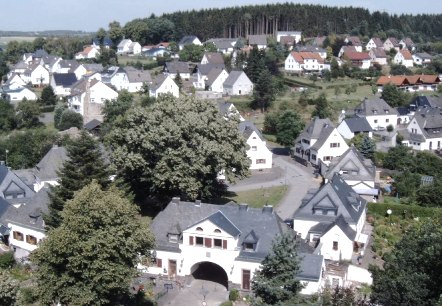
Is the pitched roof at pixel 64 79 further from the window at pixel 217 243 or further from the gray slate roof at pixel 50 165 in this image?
the window at pixel 217 243

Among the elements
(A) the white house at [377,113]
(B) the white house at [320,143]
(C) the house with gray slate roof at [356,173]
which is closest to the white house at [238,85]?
(A) the white house at [377,113]

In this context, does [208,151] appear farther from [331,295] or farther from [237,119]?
[331,295]

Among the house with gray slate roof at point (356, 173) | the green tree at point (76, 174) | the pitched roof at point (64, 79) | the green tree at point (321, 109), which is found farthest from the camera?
the pitched roof at point (64, 79)

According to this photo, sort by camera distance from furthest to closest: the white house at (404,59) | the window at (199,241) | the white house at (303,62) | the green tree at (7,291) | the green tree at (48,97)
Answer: the white house at (404,59) < the white house at (303,62) < the green tree at (48,97) < the window at (199,241) < the green tree at (7,291)

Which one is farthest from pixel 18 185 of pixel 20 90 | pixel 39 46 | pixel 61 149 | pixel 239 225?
pixel 39 46

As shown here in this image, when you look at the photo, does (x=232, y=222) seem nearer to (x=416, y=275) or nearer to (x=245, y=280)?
(x=245, y=280)

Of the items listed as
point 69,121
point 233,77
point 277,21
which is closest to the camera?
point 69,121

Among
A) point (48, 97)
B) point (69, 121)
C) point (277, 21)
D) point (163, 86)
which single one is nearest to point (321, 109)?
point (163, 86)
